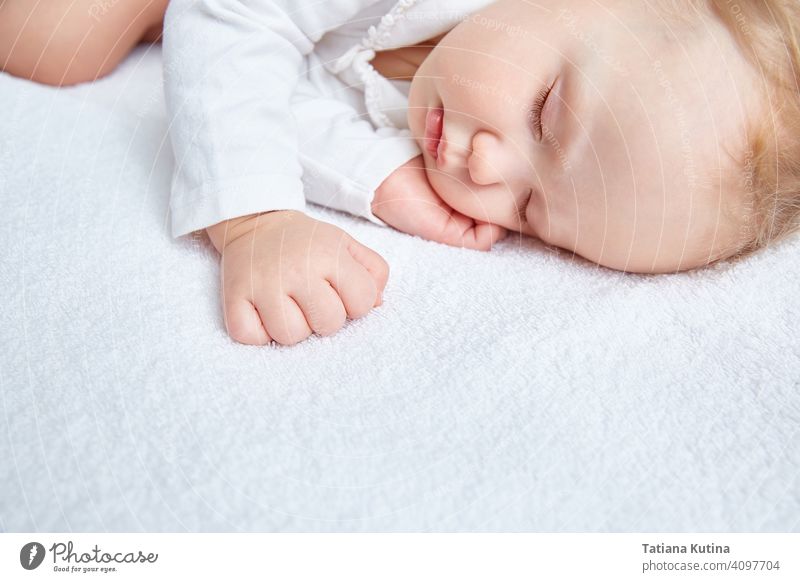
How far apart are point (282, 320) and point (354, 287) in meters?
0.06

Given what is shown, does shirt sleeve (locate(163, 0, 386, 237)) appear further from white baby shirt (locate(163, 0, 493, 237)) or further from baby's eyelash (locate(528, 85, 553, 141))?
baby's eyelash (locate(528, 85, 553, 141))

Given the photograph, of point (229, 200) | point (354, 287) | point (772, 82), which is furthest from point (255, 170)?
point (772, 82)

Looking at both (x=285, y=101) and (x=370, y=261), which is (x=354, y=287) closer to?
(x=370, y=261)

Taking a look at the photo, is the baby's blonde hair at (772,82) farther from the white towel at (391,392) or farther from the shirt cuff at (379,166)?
the shirt cuff at (379,166)

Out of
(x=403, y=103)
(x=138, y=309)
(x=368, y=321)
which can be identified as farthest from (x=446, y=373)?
(x=403, y=103)

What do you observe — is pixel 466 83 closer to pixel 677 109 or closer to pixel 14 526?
pixel 677 109

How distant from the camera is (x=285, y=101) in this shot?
65 centimetres

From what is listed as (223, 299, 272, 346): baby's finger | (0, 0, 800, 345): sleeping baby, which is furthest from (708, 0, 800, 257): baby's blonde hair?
(223, 299, 272, 346): baby's finger

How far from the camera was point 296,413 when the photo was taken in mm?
428

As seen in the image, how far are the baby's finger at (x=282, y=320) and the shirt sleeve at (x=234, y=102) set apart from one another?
0.11 metres

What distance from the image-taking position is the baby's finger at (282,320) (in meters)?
0.49
